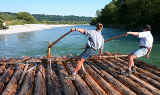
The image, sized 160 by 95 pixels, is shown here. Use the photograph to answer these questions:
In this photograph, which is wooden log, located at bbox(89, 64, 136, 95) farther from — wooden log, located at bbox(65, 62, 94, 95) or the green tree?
the green tree

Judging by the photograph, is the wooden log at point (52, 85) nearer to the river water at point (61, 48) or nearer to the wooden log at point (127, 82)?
the wooden log at point (127, 82)

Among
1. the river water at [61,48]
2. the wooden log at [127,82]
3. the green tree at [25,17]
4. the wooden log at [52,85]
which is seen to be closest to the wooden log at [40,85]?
the wooden log at [52,85]

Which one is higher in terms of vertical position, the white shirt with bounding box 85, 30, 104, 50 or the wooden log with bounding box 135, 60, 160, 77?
the white shirt with bounding box 85, 30, 104, 50

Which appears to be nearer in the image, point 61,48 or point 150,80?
point 150,80

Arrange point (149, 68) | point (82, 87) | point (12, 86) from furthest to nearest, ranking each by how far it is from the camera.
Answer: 1. point (149, 68)
2. point (12, 86)
3. point (82, 87)

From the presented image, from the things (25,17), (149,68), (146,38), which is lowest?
(149,68)

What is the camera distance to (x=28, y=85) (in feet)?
16.7

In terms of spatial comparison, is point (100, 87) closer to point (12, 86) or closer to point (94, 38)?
point (94, 38)

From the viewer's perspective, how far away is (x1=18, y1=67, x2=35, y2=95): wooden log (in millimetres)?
4617

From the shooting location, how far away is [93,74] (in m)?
6.21

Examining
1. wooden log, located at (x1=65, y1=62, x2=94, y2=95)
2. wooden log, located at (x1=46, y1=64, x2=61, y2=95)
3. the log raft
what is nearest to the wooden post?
the log raft

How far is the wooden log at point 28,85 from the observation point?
462cm

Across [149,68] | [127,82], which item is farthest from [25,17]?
[127,82]

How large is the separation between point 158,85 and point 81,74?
2.54 m
